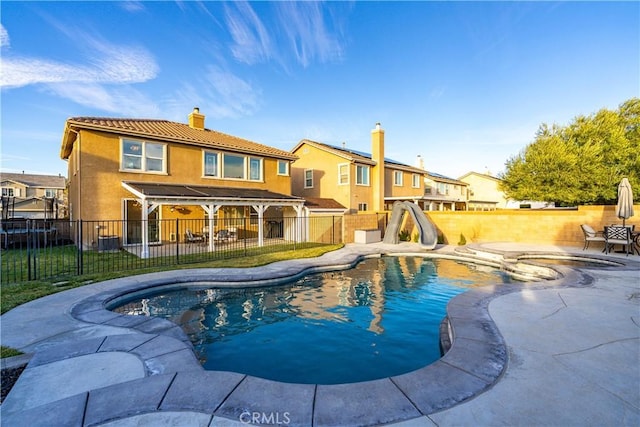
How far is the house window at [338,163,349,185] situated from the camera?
24219mm

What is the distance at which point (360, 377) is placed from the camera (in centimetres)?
445

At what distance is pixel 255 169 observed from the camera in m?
20.6

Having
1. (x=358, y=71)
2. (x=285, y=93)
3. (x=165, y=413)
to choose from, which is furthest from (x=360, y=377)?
(x=285, y=93)

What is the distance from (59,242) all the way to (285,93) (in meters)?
18.2

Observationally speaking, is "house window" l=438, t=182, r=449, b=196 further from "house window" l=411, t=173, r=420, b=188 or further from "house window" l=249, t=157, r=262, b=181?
"house window" l=249, t=157, r=262, b=181

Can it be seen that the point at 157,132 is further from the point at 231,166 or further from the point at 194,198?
the point at 194,198

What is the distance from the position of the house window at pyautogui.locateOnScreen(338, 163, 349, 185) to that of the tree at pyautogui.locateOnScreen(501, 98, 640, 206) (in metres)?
14.4

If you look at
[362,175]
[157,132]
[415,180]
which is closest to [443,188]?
[415,180]

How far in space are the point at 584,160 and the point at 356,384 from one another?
27.4 metres

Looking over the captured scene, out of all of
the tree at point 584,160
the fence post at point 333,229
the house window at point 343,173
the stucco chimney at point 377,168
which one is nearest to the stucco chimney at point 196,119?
the house window at point 343,173

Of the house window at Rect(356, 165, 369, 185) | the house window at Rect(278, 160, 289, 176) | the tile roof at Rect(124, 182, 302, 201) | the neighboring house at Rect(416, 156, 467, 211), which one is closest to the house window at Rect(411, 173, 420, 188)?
the neighboring house at Rect(416, 156, 467, 211)

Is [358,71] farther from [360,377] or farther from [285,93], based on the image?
[360,377]

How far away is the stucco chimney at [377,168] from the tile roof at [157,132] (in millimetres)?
7838

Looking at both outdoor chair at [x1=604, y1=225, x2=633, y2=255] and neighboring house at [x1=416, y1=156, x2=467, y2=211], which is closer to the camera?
outdoor chair at [x1=604, y1=225, x2=633, y2=255]
